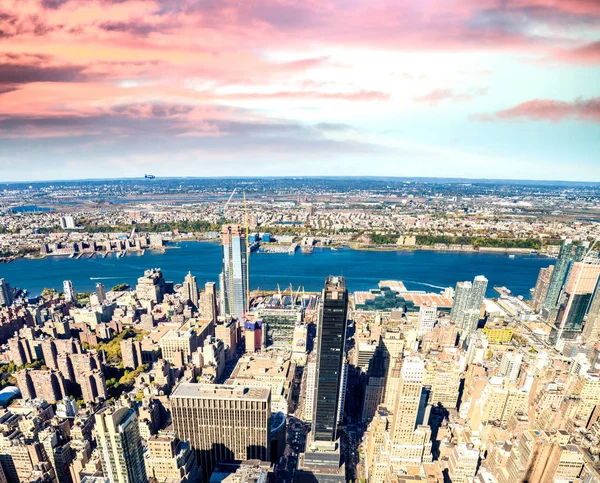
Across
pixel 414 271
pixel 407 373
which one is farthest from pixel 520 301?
pixel 407 373

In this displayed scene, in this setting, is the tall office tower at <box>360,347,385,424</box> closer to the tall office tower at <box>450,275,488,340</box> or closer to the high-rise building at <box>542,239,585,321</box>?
the tall office tower at <box>450,275,488,340</box>

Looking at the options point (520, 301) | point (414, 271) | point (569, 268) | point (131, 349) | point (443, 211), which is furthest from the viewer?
point (443, 211)

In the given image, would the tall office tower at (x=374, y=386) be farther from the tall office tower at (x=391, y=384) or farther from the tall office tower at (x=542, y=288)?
the tall office tower at (x=542, y=288)

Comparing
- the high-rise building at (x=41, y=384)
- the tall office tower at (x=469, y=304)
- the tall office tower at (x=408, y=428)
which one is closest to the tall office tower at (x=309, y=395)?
the tall office tower at (x=408, y=428)

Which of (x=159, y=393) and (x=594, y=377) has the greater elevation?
(x=594, y=377)

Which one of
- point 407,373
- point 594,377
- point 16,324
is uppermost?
point 407,373

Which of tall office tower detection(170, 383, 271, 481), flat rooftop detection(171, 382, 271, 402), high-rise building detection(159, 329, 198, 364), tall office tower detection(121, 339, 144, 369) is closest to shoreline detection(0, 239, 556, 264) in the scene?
tall office tower detection(121, 339, 144, 369)

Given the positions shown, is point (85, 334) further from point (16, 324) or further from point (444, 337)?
point (444, 337)
